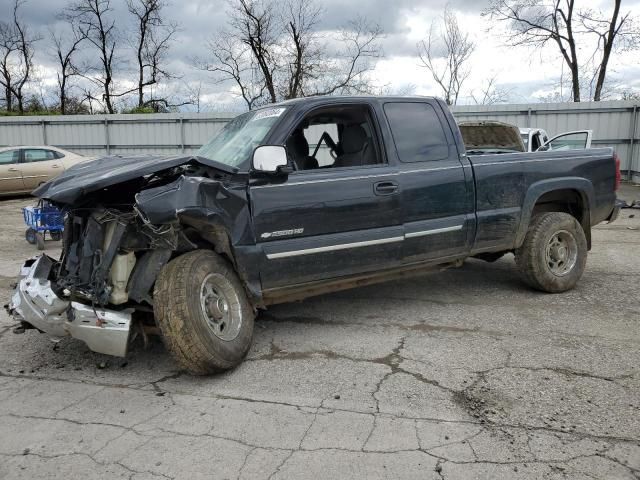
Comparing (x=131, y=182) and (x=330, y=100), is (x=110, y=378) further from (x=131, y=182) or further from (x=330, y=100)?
(x=330, y=100)

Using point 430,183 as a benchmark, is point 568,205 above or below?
below

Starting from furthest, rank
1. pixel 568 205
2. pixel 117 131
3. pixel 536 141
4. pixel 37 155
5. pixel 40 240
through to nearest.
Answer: pixel 117 131 → pixel 37 155 → pixel 536 141 → pixel 40 240 → pixel 568 205

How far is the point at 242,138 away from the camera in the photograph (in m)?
4.51

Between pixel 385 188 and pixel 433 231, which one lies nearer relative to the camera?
pixel 385 188

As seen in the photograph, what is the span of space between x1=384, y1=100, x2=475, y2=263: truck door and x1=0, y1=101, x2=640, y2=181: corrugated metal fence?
14.2 m

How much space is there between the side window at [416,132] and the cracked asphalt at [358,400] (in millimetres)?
1479

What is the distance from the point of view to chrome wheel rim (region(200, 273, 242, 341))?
383 cm

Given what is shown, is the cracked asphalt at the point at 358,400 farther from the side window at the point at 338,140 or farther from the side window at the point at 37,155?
the side window at the point at 37,155

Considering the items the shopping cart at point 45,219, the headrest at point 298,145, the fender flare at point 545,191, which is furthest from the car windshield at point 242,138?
the shopping cart at point 45,219

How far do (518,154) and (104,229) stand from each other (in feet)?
12.5

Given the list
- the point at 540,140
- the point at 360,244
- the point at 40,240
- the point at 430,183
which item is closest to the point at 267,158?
the point at 360,244

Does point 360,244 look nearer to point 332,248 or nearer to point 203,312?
point 332,248

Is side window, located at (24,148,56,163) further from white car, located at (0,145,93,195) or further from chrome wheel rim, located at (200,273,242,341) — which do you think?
chrome wheel rim, located at (200,273,242,341)

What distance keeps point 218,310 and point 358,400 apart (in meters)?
1.17
